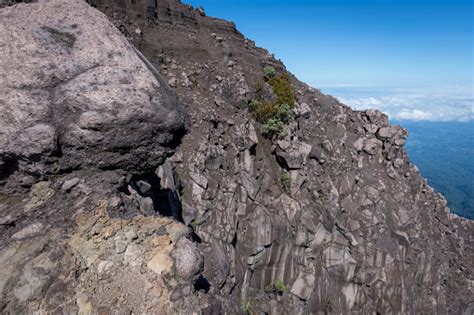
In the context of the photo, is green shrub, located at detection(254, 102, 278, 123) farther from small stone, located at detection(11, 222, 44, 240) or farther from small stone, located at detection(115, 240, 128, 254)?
small stone, located at detection(11, 222, 44, 240)

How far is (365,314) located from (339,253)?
225 inches

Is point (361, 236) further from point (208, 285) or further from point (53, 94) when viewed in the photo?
point (53, 94)

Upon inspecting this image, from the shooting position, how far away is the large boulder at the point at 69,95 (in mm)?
6258

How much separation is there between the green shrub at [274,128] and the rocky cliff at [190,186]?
0.60ft

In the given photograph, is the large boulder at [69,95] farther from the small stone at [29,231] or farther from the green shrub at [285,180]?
the green shrub at [285,180]

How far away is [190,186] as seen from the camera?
18.3m

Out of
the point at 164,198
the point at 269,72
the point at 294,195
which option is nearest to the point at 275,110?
the point at 269,72

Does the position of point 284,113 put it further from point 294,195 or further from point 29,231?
point 29,231

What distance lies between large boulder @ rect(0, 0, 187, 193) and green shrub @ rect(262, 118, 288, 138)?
1659 cm

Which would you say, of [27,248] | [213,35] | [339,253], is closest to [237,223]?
[339,253]

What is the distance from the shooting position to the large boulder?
6.26 m

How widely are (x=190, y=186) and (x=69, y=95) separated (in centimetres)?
1228

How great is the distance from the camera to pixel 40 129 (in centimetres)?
633

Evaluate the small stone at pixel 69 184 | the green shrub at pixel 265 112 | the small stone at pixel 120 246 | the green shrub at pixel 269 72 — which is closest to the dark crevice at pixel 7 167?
the small stone at pixel 69 184
